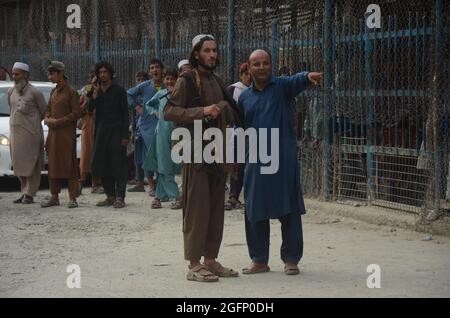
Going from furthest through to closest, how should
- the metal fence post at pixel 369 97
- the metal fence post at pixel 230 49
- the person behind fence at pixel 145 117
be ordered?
the person behind fence at pixel 145 117
the metal fence post at pixel 230 49
the metal fence post at pixel 369 97

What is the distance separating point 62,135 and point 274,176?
5.05 m

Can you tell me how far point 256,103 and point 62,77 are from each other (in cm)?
488

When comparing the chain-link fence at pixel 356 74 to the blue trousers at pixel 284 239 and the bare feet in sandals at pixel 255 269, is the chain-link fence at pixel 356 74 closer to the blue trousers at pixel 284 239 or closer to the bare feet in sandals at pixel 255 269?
the blue trousers at pixel 284 239

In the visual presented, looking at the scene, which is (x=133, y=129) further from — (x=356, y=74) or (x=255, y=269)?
(x=255, y=269)

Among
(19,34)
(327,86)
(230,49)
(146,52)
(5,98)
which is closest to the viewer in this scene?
(327,86)

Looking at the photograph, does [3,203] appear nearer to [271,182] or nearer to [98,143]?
[98,143]

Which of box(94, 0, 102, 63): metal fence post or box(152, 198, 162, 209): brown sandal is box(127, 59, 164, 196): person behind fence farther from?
box(94, 0, 102, 63): metal fence post

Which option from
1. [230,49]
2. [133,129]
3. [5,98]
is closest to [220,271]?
[230,49]

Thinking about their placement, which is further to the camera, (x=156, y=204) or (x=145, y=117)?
(x=145, y=117)

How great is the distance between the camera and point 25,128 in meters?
12.1

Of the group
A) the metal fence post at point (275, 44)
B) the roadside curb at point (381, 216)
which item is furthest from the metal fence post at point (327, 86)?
the metal fence post at point (275, 44)

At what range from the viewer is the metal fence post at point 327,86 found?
10.6m

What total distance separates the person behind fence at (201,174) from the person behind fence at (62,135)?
4.67m
